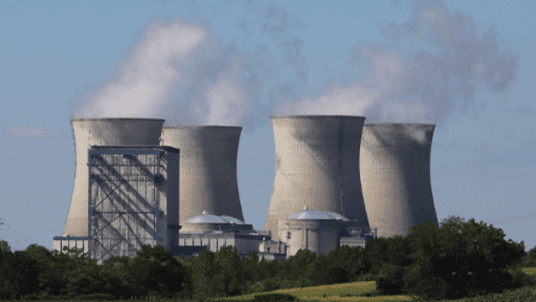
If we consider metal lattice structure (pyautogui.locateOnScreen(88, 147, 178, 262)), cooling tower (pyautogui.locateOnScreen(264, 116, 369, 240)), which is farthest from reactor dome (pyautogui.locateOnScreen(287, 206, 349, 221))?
metal lattice structure (pyautogui.locateOnScreen(88, 147, 178, 262))

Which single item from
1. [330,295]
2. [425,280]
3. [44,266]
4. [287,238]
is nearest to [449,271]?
[425,280]

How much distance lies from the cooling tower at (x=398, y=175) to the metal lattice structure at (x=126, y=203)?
49.5ft

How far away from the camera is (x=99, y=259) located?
220 ft

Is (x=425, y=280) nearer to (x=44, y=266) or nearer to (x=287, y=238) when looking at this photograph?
(x=44, y=266)

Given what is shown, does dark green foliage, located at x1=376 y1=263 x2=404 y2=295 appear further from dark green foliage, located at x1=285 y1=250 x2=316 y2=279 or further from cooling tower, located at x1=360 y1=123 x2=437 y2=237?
cooling tower, located at x1=360 y1=123 x2=437 y2=237

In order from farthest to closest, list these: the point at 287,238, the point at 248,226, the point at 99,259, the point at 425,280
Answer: the point at 248,226 < the point at 287,238 < the point at 99,259 < the point at 425,280

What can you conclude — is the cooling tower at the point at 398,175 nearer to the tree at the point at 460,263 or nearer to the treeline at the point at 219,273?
the treeline at the point at 219,273

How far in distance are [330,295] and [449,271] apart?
4.53 m

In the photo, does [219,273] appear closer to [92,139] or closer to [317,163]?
[317,163]

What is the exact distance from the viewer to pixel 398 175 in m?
72.7

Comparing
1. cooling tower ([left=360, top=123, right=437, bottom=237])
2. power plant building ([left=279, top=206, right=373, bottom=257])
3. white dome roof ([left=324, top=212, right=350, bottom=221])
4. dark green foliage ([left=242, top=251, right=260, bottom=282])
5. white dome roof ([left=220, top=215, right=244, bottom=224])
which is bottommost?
dark green foliage ([left=242, top=251, right=260, bottom=282])

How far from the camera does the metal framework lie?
67000 mm

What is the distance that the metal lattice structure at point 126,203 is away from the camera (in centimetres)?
6694

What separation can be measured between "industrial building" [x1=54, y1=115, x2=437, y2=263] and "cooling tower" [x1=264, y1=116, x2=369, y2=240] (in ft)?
0.20
